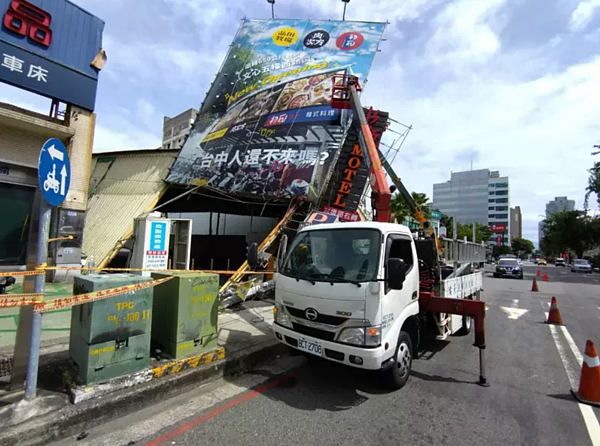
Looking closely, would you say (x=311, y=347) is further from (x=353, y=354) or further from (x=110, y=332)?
(x=110, y=332)

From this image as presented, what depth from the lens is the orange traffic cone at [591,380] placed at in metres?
4.08

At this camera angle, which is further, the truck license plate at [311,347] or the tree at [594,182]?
the tree at [594,182]

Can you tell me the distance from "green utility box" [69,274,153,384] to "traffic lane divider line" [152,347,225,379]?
186 millimetres

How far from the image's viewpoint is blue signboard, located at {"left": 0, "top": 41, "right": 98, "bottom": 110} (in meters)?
8.48

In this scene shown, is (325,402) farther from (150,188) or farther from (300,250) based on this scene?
(150,188)

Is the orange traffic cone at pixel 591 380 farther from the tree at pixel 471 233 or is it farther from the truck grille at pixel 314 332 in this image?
the tree at pixel 471 233

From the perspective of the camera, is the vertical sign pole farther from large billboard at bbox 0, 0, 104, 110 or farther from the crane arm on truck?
large billboard at bbox 0, 0, 104, 110

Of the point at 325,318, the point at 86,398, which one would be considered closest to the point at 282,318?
the point at 325,318

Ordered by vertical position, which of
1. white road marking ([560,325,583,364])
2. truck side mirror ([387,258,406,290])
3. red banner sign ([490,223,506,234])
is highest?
red banner sign ([490,223,506,234])

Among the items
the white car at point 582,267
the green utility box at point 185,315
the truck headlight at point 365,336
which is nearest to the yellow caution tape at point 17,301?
the green utility box at point 185,315

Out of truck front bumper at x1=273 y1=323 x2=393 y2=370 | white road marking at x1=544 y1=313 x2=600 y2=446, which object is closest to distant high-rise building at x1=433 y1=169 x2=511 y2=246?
white road marking at x1=544 y1=313 x2=600 y2=446

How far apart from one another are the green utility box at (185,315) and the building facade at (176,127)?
70.7m

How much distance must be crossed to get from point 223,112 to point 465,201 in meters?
88.5

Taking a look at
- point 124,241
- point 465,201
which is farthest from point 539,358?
point 465,201
